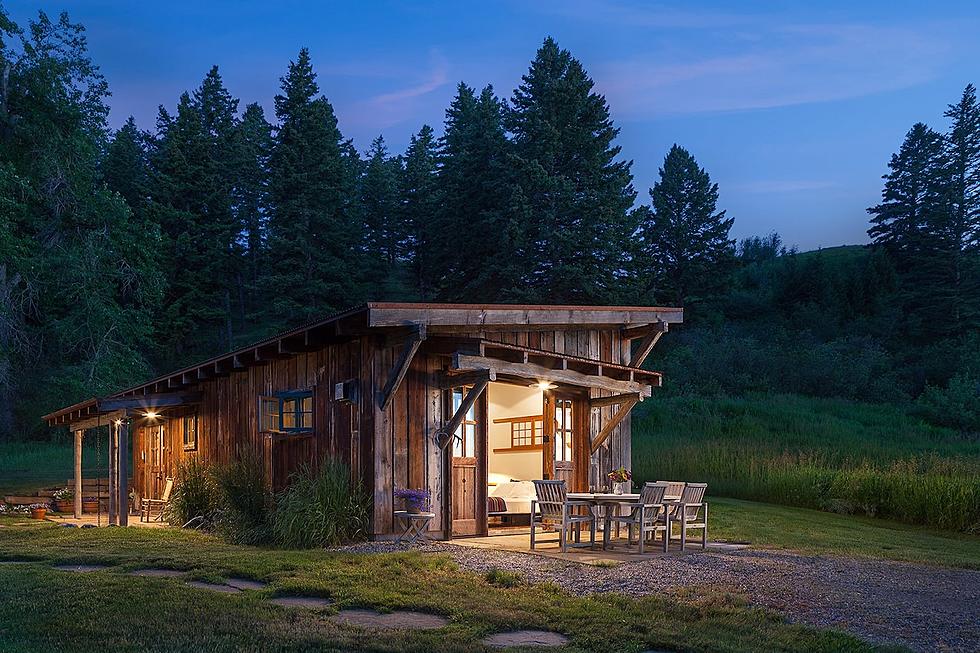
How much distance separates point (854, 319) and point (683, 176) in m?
10.8

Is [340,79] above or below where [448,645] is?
above

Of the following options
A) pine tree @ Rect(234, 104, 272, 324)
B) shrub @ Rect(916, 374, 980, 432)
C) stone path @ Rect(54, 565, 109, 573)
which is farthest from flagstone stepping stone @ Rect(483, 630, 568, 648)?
pine tree @ Rect(234, 104, 272, 324)

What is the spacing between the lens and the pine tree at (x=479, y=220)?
3334cm

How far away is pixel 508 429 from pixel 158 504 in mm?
6423

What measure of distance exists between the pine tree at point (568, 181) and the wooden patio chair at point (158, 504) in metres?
16.4

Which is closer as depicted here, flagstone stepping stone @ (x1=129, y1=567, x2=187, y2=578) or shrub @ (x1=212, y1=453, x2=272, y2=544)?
flagstone stepping stone @ (x1=129, y1=567, x2=187, y2=578)

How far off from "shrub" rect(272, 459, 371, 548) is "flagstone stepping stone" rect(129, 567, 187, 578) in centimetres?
197

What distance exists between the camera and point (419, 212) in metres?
44.7

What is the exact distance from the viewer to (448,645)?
230 inches

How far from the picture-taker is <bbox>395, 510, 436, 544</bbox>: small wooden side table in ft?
36.9

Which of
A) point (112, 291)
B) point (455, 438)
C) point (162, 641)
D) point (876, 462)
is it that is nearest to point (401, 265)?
point (112, 291)

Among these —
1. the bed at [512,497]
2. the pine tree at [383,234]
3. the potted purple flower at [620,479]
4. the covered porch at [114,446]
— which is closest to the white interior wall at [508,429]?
the bed at [512,497]

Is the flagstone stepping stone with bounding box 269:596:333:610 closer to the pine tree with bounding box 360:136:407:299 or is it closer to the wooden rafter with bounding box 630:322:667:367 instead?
the wooden rafter with bounding box 630:322:667:367

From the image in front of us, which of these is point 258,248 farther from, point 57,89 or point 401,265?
point 57,89
